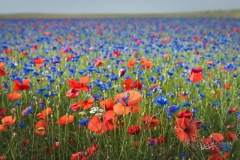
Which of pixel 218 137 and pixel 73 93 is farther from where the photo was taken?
pixel 73 93

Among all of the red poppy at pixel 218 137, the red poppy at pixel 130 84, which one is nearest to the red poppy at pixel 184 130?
the red poppy at pixel 218 137

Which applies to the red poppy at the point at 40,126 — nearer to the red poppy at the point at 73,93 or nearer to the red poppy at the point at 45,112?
the red poppy at the point at 45,112

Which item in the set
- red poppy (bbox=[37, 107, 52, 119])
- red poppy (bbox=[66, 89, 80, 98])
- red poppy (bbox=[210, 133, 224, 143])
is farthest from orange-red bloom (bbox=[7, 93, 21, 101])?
red poppy (bbox=[210, 133, 224, 143])

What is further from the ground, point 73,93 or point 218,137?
point 73,93

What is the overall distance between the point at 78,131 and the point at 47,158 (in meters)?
0.35

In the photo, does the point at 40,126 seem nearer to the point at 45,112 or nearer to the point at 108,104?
the point at 45,112

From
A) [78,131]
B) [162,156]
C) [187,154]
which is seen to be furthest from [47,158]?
[187,154]

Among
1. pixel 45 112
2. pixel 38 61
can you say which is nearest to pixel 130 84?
pixel 45 112

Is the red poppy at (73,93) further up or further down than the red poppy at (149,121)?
further up

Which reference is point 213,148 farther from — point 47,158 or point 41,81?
point 41,81

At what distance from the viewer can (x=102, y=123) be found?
169 cm

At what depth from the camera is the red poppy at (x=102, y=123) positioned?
165 centimetres

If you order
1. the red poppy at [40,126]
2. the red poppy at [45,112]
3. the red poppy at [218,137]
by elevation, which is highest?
the red poppy at [45,112]

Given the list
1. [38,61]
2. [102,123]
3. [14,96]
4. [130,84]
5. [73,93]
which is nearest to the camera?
[102,123]
